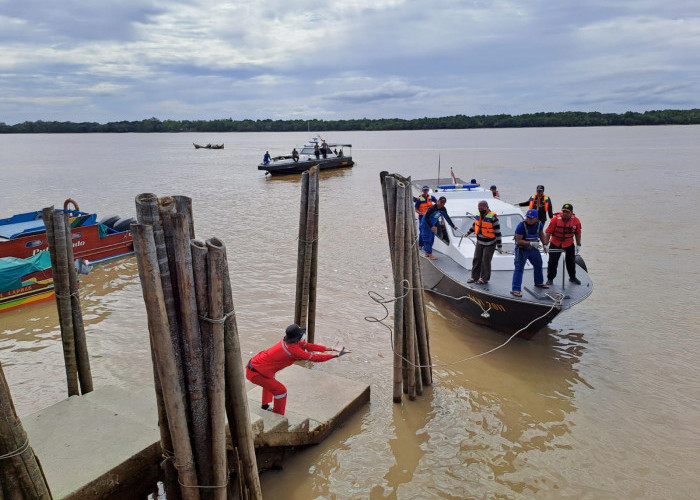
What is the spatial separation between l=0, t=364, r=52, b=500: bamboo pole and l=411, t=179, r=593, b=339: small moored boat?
698cm

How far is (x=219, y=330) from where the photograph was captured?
3561 mm

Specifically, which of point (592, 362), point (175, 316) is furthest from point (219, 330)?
point (592, 362)

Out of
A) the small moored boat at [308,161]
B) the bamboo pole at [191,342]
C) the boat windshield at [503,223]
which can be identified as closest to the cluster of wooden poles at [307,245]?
the boat windshield at [503,223]

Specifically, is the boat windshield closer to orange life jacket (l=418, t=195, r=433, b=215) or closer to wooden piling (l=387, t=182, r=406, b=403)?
orange life jacket (l=418, t=195, r=433, b=215)

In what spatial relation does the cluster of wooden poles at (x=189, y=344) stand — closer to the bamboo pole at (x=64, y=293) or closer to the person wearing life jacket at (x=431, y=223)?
the bamboo pole at (x=64, y=293)

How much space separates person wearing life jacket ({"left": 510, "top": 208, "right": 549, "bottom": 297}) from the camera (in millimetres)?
8352

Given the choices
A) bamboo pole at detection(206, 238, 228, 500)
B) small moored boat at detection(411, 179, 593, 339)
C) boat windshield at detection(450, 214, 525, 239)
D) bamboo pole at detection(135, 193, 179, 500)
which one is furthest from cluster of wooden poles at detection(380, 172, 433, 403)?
boat windshield at detection(450, 214, 525, 239)

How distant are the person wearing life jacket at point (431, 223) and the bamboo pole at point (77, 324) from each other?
22.9 ft

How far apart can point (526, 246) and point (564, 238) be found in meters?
0.84

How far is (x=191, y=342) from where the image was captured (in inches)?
138

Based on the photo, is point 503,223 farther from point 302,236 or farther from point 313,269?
point 302,236

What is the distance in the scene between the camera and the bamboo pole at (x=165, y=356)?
319 centimetres

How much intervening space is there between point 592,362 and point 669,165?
42.7 metres

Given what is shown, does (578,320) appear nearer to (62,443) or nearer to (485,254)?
(485,254)
